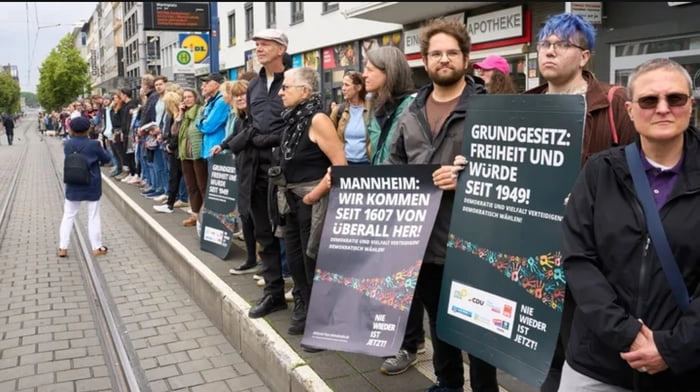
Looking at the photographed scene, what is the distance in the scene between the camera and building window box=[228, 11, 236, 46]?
31237 millimetres

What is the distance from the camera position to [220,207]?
695cm

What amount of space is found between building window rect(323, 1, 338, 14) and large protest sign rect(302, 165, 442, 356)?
18.1 metres

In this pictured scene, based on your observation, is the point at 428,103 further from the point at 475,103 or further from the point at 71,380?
the point at 71,380

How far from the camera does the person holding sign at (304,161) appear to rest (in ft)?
13.4

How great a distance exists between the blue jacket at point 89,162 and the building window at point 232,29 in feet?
78.3

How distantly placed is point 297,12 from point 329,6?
9.10 ft

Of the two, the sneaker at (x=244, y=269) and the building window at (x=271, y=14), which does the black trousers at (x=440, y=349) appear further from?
the building window at (x=271, y=14)

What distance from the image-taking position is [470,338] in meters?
2.99

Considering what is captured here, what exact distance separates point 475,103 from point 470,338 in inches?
43.8

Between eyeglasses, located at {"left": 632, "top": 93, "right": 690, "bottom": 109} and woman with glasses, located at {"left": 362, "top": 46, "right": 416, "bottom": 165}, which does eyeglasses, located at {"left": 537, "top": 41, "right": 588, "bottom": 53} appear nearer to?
eyeglasses, located at {"left": 632, "top": 93, "right": 690, "bottom": 109}

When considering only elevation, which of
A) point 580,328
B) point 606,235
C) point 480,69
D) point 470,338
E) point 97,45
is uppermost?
point 97,45

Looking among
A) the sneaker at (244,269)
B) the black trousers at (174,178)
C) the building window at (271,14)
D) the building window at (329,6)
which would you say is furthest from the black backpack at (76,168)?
the building window at (271,14)

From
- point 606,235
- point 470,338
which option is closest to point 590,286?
point 606,235

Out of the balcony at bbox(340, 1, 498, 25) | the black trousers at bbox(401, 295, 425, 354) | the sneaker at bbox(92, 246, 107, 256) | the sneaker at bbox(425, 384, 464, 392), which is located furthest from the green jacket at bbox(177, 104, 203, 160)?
the balcony at bbox(340, 1, 498, 25)
